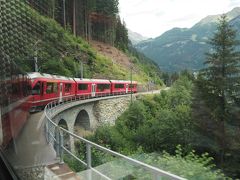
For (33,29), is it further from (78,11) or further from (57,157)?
(57,157)

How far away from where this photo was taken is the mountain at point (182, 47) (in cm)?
160

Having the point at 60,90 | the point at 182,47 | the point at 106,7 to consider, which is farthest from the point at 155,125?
the point at 60,90

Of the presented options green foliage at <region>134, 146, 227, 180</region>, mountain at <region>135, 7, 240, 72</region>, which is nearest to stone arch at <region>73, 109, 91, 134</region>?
mountain at <region>135, 7, 240, 72</region>

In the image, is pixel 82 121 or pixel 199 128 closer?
pixel 199 128

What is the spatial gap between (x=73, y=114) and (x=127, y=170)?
1.35 m

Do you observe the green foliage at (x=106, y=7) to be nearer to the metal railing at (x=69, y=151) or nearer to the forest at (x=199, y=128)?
the forest at (x=199, y=128)

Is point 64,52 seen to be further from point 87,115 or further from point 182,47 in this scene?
point 182,47

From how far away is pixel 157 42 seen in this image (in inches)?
72.4

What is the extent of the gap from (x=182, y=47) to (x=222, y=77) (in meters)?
0.67

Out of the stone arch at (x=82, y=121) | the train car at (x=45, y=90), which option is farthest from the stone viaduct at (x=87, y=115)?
the train car at (x=45, y=90)

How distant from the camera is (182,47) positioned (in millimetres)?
2102

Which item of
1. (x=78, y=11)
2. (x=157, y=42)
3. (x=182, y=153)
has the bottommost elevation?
(x=182, y=153)

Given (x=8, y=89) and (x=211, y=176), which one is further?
(x=8, y=89)

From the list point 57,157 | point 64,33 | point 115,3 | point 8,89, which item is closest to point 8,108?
point 8,89
